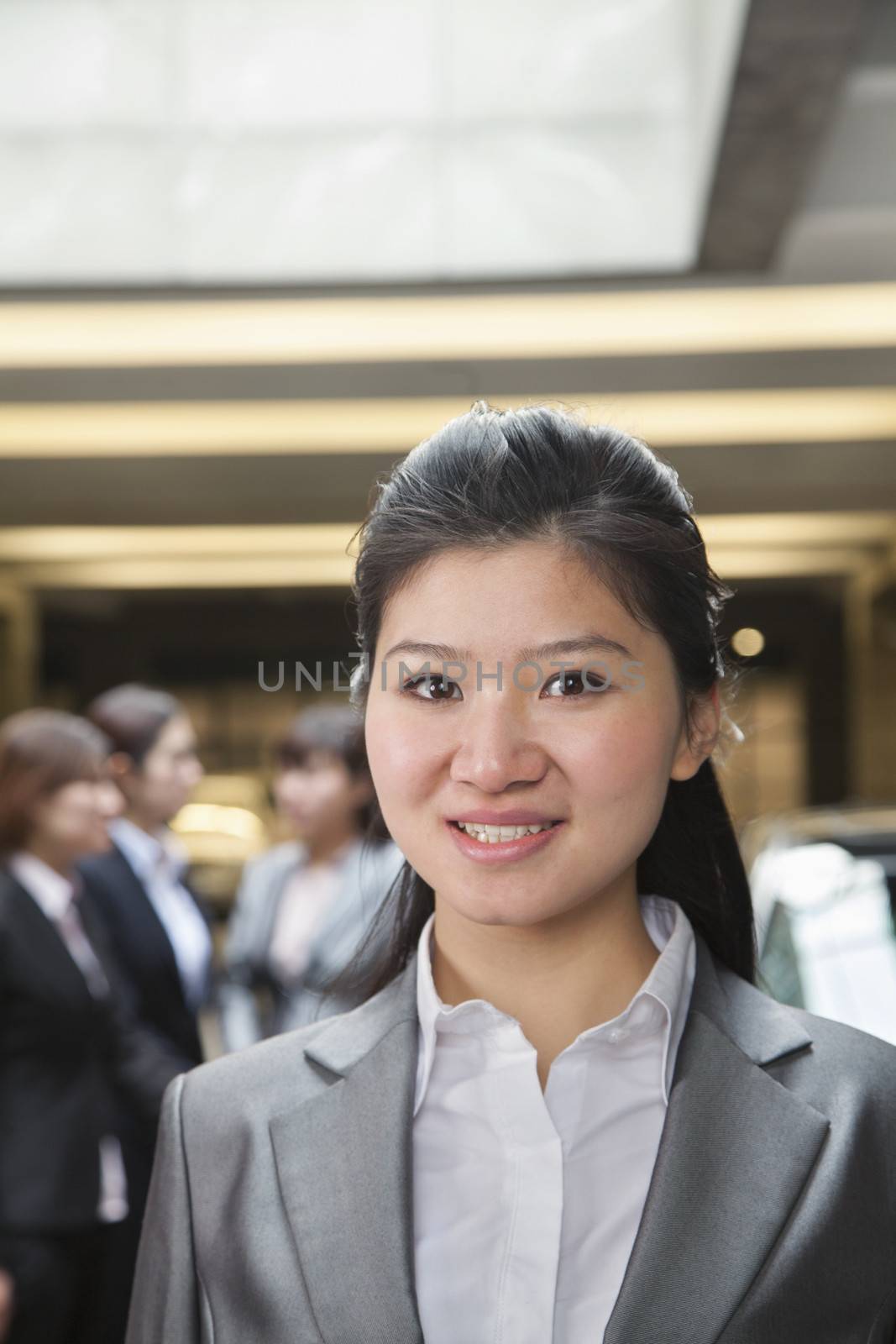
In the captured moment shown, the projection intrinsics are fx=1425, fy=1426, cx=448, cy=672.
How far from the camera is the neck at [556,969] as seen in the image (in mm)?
1089

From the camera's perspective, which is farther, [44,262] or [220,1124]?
[44,262]

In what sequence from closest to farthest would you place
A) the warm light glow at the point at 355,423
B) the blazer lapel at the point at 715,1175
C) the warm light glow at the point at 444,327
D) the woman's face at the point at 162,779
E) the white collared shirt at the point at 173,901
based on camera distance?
the blazer lapel at the point at 715,1175 < the white collared shirt at the point at 173,901 < the woman's face at the point at 162,779 < the warm light glow at the point at 444,327 < the warm light glow at the point at 355,423

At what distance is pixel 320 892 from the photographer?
163 inches

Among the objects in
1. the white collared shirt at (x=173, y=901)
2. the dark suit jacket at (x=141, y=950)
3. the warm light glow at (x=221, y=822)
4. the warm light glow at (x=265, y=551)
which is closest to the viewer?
the dark suit jacket at (x=141, y=950)

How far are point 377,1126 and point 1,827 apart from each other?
219cm

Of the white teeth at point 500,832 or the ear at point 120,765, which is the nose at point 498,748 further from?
the ear at point 120,765

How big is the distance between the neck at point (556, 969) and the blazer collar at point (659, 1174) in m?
0.07

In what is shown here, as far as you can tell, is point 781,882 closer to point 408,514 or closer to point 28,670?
point 408,514

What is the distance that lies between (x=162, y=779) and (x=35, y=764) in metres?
0.63

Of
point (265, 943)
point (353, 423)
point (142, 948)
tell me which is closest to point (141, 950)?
point (142, 948)

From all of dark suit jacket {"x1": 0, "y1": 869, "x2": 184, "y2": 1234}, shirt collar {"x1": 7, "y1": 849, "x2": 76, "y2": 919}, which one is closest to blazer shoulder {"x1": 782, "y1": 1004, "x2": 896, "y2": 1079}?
dark suit jacket {"x1": 0, "y1": 869, "x2": 184, "y2": 1234}

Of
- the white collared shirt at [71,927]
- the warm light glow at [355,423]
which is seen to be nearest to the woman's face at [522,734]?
the white collared shirt at [71,927]

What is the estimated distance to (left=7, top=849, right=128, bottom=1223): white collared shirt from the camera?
2.96 metres

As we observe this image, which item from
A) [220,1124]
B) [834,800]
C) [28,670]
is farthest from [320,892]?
[834,800]
